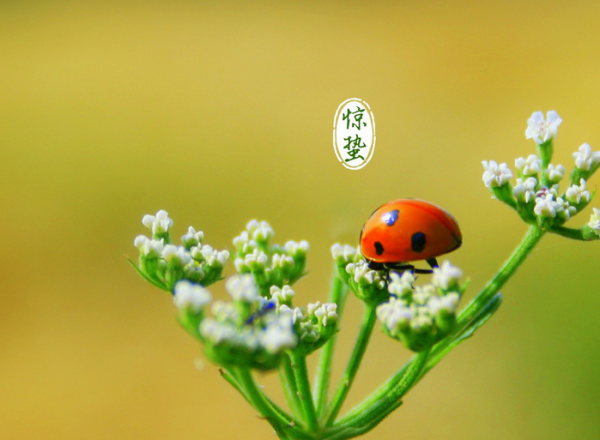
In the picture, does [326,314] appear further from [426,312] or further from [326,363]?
[426,312]

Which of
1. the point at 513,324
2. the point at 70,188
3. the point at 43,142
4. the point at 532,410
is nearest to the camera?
the point at 532,410

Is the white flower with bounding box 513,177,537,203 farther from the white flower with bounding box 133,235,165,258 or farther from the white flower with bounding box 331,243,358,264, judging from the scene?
the white flower with bounding box 133,235,165,258

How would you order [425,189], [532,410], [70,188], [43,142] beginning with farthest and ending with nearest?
[43,142] → [70,188] → [425,189] → [532,410]

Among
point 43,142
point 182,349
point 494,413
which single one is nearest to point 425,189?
point 494,413

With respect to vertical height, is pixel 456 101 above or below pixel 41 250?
below

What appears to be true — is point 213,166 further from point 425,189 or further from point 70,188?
point 425,189

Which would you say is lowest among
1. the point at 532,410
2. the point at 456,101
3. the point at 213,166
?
the point at 532,410

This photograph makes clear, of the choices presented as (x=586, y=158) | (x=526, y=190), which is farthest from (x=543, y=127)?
(x=526, y=190)

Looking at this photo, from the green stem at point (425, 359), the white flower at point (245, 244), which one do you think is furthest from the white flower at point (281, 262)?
the green stem at point (425, 359)
